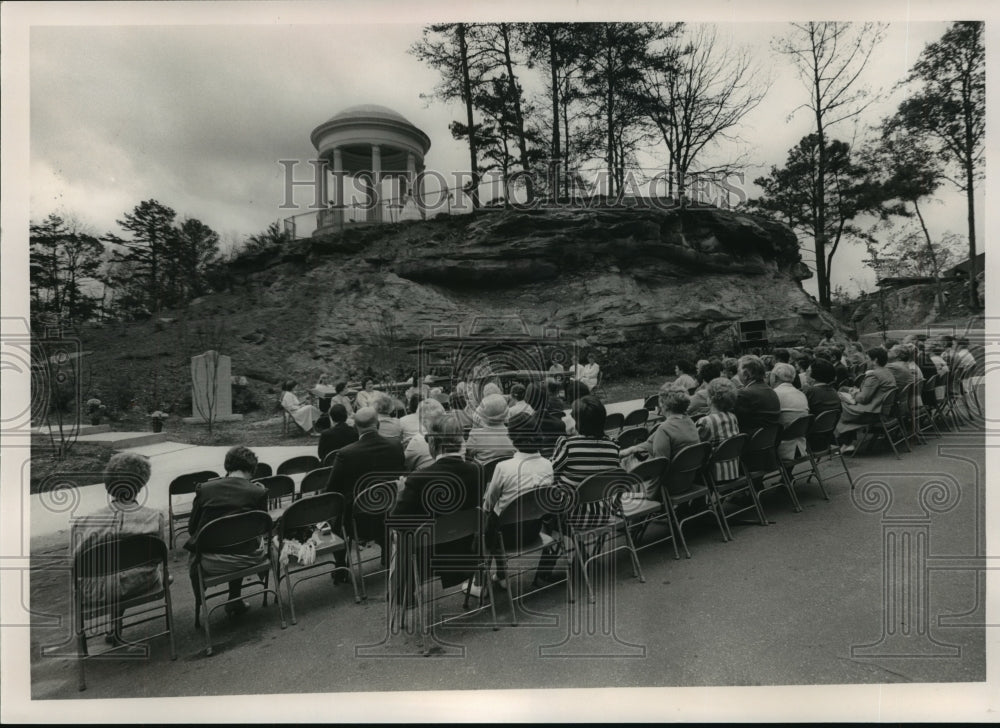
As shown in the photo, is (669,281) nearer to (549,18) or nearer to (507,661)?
(549,18)

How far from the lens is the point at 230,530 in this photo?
317 cm

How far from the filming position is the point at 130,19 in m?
3.65

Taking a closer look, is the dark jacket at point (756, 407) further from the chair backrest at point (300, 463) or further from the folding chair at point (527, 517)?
the chair backrest at point (300, 463)

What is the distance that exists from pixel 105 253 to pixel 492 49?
5.19m

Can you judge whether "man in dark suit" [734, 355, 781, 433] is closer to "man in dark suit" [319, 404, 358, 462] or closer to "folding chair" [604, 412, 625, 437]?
"folding chair" [604, 412, 625, 437]

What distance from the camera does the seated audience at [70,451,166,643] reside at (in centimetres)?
302

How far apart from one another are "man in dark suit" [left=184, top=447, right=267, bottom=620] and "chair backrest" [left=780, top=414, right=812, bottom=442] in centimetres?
412

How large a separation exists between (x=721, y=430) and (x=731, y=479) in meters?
0.39

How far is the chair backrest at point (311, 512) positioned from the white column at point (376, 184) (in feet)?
12.2

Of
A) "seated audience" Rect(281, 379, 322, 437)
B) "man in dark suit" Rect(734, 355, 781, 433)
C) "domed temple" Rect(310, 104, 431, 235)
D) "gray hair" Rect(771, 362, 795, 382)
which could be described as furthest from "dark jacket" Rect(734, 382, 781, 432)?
"seated audience" Rect(281, 379, 322, 437)

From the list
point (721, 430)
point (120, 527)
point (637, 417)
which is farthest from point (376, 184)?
point (120, 527)

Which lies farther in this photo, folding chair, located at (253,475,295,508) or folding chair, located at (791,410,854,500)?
folding chair, located at (791,410,854,500)

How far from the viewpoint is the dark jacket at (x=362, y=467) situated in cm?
385

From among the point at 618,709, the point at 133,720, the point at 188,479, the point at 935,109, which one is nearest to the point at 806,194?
the point at 935,109
